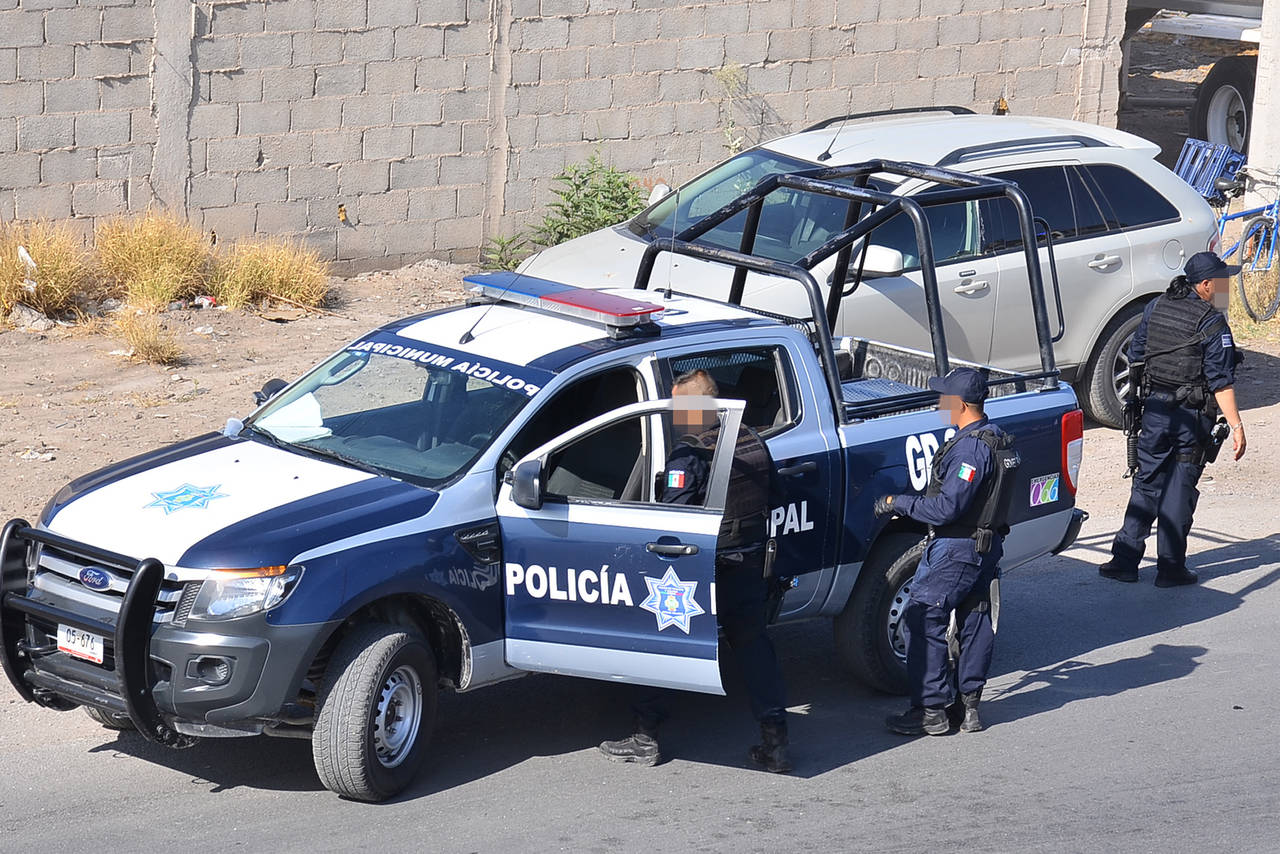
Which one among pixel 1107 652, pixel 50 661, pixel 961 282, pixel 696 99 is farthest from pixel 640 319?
pixel 696 99

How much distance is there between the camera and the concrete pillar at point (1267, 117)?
50.9 ft

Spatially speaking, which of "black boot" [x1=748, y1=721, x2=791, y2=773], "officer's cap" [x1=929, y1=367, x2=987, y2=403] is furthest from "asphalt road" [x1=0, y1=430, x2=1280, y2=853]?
"officer's cap" [x1=929, y1=367, x2=987, y2=403]

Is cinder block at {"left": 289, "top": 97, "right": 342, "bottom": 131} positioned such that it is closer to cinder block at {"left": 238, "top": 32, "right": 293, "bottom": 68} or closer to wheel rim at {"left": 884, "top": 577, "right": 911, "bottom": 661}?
cinder block at {"left": 238, "top": 32, "right": 293, "bottom": 68}

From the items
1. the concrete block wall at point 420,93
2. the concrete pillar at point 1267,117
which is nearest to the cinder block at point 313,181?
the concrete block wall at point 420,93

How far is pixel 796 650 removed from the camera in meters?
7.78

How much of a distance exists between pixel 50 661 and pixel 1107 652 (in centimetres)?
498

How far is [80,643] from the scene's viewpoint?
550cm

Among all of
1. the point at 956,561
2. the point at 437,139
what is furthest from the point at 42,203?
the point at 956,561

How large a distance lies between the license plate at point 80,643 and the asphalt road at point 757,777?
1.98 ft

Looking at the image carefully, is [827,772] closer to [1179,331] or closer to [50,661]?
[50,661]

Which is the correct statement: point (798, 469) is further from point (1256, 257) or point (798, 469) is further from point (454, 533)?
point (1256, 257)

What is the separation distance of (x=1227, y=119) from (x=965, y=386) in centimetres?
1554

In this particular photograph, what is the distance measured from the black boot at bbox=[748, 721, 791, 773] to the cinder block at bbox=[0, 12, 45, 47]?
8.60 metres

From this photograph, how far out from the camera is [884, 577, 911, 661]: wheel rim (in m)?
7.02
